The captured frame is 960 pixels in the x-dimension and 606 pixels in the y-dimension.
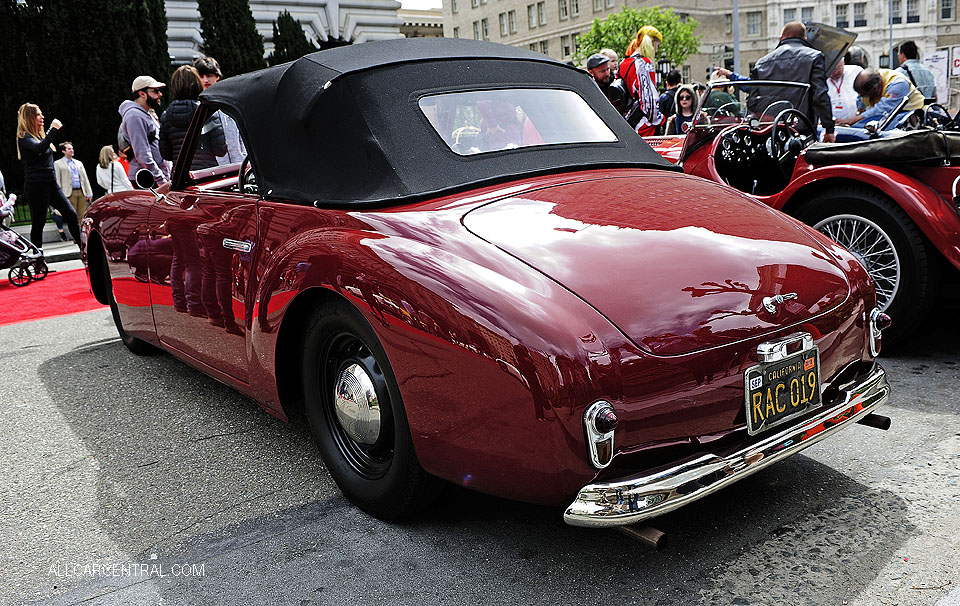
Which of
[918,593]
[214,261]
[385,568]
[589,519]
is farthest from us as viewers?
[214,261]

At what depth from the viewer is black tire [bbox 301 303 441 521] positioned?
A: 8.18 feet

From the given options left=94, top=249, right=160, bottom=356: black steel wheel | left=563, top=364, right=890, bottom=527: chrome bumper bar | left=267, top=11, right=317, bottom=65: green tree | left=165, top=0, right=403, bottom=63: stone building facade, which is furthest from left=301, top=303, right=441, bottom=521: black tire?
left=165, top=0, right=403, bottom=63: stone building facade

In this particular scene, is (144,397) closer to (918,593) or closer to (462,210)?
(462,210)

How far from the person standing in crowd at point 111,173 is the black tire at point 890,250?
29.7ft

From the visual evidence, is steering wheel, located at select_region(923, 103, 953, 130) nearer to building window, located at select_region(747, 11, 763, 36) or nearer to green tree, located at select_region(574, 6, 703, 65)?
green tree, located at select_region(574, 6, 703, 65)

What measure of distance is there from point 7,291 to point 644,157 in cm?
815

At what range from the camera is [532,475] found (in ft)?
6.93

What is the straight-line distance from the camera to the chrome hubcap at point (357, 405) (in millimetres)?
2604

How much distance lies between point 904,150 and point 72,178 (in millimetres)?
13780

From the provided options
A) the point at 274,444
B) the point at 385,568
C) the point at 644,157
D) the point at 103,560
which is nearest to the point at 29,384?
the point at 274,444

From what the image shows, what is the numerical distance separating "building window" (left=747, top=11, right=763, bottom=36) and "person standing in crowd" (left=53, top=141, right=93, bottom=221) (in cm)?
6544

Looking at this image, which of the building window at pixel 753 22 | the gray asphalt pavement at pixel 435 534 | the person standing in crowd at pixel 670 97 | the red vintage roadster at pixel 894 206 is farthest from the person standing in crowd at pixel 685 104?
the building window at pixel 753 22

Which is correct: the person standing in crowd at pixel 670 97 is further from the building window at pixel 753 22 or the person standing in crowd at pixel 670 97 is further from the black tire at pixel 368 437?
the building window at pixel 753 22

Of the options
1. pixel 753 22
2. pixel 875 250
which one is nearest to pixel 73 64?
pixel 875 250
